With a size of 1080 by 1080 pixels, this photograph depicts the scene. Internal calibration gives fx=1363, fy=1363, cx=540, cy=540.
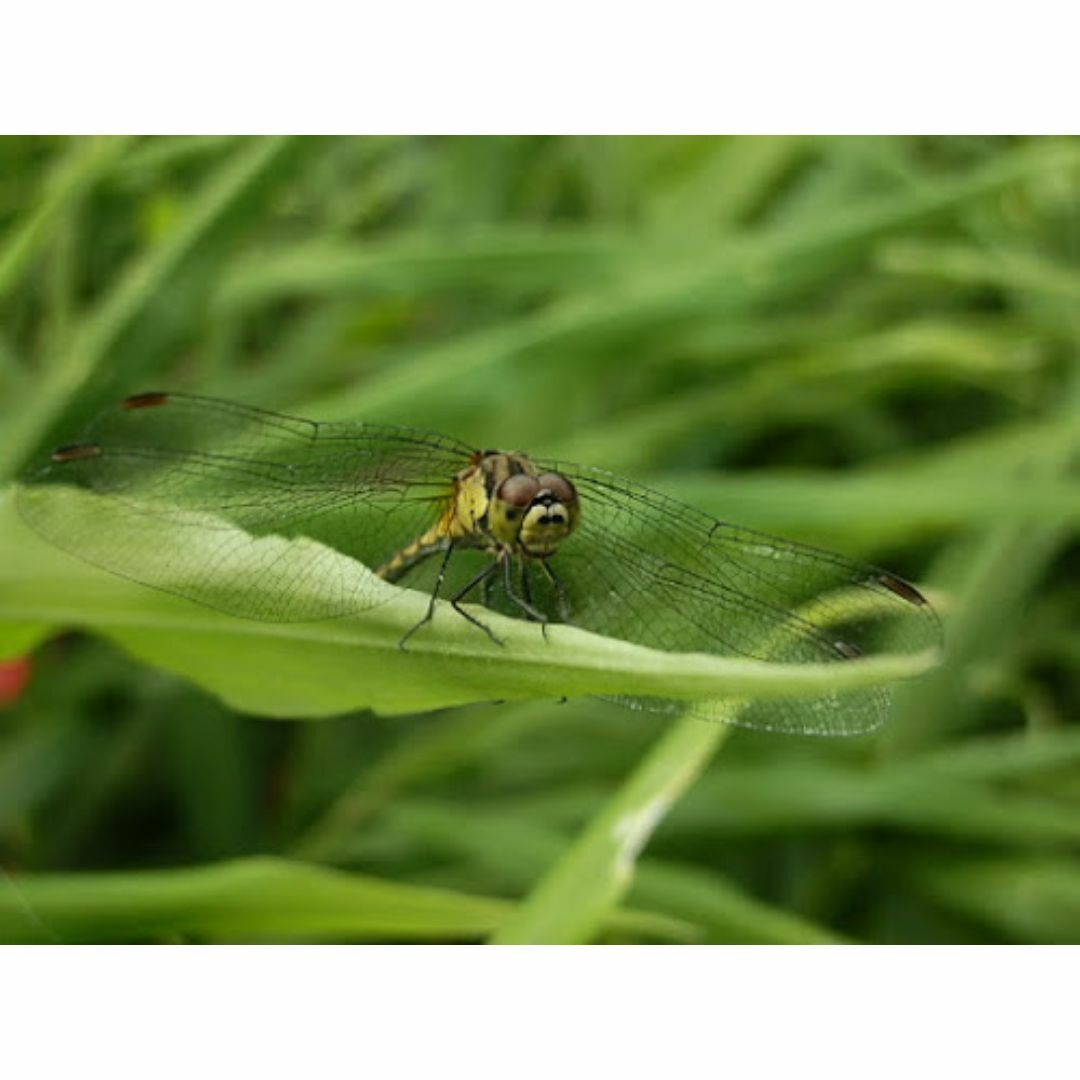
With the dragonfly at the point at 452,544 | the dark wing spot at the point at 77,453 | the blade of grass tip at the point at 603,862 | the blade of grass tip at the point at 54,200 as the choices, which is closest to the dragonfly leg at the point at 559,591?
the dragonfly at the point at 452,544

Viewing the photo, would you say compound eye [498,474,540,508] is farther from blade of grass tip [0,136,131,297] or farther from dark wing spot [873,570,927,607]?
blade of grass tip [0,136,131,297]

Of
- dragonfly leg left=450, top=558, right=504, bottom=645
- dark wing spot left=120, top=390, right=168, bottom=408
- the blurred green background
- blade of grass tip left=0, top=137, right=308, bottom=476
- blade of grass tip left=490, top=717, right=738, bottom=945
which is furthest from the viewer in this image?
the blurred green background

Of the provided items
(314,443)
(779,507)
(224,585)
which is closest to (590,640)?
(224,585)

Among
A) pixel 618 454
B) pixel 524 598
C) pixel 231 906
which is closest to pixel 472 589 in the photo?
pixel 524 598

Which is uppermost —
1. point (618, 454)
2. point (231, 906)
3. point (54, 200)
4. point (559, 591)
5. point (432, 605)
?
point (618, 454)

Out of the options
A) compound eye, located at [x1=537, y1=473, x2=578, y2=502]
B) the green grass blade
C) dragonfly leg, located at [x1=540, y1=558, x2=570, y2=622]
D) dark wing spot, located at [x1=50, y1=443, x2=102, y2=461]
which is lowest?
the green grass blade

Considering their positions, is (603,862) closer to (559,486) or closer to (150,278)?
(559,486)

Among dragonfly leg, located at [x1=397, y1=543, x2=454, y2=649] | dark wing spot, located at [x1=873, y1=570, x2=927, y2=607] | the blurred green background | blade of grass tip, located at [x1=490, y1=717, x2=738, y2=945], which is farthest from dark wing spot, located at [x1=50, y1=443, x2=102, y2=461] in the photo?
dark wing spot, located at [x1=873, y1=570, x2=927, y2=607]

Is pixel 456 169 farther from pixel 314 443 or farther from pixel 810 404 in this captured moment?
pixel 314 443
